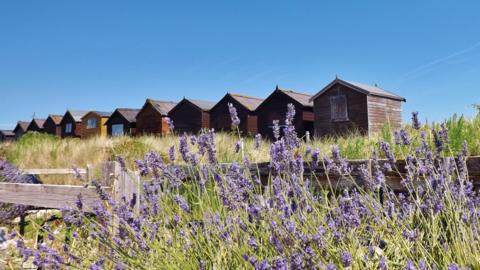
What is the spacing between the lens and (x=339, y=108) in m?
24.0

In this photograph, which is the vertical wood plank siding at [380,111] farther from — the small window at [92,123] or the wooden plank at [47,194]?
the small window at [92,123]

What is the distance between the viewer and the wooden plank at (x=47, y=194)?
3621 millimetres

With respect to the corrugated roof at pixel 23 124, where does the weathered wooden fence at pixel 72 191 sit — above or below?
below

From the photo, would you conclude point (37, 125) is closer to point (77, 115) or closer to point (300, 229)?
point (77, 115)

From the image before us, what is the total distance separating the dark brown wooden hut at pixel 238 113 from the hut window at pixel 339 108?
6.22m

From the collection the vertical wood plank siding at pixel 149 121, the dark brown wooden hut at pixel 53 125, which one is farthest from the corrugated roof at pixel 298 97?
the dark brown wooden hut at pixel 53 125

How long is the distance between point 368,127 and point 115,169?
21055mm

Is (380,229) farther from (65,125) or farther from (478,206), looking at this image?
(65,125)

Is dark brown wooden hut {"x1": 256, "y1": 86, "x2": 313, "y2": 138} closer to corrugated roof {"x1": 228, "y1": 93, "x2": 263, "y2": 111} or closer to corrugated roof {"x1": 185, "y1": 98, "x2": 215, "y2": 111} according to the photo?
corrugated roof {"x1": 228, "y1": 93, "x2": 263, "y2": 111}

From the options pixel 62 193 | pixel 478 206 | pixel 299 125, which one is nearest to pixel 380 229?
pixel 478 206

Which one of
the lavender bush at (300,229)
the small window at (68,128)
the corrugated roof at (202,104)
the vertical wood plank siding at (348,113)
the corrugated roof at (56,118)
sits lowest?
the lavender bush at (300,229)

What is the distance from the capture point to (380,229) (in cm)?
220

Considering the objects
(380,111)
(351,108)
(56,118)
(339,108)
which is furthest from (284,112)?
(56,118)

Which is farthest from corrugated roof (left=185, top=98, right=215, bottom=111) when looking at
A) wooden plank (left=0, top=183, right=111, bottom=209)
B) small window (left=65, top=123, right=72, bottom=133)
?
wooden plank (left=0, top=183, right=111, bottom=209)
